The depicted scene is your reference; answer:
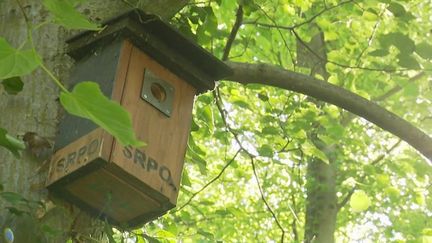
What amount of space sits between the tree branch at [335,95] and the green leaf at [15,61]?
1.57m

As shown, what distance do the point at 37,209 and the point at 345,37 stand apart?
4.72 meters

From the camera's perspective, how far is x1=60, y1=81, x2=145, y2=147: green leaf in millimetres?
812

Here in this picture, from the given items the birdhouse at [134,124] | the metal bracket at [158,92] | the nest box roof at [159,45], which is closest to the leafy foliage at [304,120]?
the birdhouse at [134,124]

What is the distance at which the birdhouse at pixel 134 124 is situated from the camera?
1860 millimetres

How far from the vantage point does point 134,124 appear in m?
1.98

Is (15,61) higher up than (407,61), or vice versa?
(407,61)

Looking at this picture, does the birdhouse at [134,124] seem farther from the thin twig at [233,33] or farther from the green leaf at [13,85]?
the thin twig at [233,33]

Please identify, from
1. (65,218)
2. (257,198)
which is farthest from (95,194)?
(257,198)

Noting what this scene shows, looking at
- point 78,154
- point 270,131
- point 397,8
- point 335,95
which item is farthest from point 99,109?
point 270,131

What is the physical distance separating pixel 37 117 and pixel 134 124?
0.27m

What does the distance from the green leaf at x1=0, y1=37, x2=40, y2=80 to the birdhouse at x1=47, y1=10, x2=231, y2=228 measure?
95cm

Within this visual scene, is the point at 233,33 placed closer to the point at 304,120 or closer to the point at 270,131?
the point at 270,131

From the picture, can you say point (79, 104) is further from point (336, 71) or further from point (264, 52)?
point (264, 52)

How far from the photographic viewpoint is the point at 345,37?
6.11m
